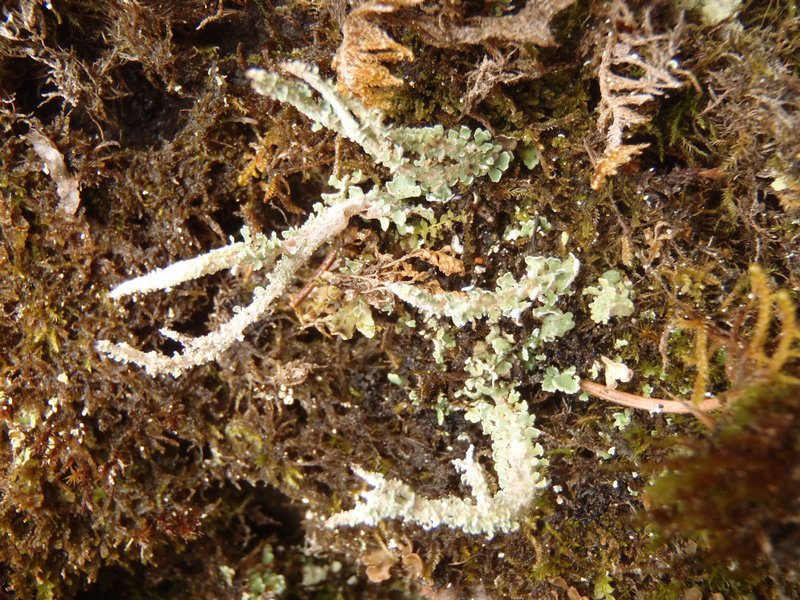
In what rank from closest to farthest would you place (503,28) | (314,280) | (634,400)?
1. (503,28)
2. (634,400)
3. (314,280)

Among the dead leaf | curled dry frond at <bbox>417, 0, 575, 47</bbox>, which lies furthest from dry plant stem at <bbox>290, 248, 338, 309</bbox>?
curled dry frond at <bbox>417, 0, 575, 47</bbox>

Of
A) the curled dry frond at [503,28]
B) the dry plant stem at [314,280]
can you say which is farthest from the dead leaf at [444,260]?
the curled dry frond at [503,28]

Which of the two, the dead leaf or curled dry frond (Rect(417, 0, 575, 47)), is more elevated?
curled dry frond (Rect(417, 0, 575, 47))

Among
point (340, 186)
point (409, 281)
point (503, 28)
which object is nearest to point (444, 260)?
point (409, 281)

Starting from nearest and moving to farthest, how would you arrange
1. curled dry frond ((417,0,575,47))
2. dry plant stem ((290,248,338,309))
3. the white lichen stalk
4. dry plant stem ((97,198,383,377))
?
curled dry frond ((417,0,575,47))
the white lichen stalk
dry plant stem ((97,198,383,377))
dry plant stem ((290,248,338,309))

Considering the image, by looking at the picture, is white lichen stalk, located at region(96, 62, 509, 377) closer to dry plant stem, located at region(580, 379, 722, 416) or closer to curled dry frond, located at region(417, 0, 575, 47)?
curled dry frond, located at region(417, 0, 575, 47)

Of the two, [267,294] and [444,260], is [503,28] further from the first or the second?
[267,294]

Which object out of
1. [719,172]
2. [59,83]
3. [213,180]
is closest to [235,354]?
[213,180]

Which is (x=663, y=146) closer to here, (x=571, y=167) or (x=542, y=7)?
(x=571, y=167)
